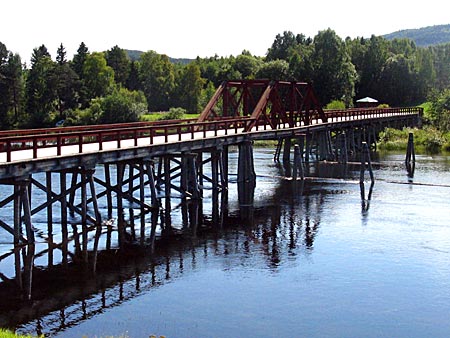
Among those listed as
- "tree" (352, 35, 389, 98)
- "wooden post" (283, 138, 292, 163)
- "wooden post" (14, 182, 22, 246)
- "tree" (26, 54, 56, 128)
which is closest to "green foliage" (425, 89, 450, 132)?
"tree" (352, 35, 389, 98)

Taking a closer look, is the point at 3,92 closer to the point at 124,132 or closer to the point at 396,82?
the point at 396,82

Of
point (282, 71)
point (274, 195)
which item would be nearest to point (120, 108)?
point (282, 71)

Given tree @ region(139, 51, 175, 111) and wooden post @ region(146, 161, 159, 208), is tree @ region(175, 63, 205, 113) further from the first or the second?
wooden post @ region(146, 161, 159, 208)

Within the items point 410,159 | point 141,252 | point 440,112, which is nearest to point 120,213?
point 141,252

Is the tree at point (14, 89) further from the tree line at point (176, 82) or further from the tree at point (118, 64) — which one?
the tree at point (118, 64)

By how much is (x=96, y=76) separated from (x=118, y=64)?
2623 cm

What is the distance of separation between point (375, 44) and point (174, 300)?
12091 centimetres

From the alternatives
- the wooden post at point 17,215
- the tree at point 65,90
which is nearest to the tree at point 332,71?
the tree at point 65,90

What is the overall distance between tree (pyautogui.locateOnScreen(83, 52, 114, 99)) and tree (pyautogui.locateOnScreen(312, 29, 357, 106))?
39.7 m

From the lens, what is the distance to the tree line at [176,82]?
11938 cm

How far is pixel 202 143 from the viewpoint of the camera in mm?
45250

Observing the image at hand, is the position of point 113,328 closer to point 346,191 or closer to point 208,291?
point 208,291

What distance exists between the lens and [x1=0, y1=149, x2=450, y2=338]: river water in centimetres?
2267

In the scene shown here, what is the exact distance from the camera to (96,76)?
139875mm
